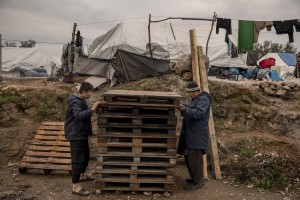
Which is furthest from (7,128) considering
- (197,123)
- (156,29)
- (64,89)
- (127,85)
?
(156,29)

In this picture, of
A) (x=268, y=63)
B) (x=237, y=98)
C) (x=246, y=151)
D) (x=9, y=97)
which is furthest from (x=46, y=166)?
(x=268, y=63)

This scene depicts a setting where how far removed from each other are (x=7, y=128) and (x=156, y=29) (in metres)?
10.7

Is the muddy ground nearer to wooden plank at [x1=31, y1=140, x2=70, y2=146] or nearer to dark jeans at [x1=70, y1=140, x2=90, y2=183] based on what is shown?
dark jeans at [x1=70, y1=140, x2=90, y2=183]

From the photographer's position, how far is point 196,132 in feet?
16.9

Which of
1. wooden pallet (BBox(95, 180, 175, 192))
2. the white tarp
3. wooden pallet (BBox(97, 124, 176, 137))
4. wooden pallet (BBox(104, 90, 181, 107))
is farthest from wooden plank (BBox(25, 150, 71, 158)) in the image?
the white tarp

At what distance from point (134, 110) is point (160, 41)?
38.8 ft

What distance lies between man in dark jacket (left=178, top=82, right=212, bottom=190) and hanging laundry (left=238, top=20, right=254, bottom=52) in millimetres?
7949

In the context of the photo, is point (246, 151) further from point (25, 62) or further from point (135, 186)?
point (25, 62)

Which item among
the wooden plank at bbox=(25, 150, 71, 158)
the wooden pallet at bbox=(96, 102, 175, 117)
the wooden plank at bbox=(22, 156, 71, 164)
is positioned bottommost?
the wooden plank at bbox=(22, 156, 71, 164)

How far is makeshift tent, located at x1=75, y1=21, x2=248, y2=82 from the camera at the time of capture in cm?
1026

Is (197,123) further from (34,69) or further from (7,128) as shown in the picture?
(34,69)

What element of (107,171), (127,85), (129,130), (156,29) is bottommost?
(107,171)

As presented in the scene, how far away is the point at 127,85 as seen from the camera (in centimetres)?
953

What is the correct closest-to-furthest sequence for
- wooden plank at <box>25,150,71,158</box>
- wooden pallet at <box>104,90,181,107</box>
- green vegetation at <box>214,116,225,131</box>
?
wooden pallet at <box>104,90,181,107</box>, wooden plank at <box>25,150,71,158</box>, green vegetation at <box>214,116,225,131</box>
